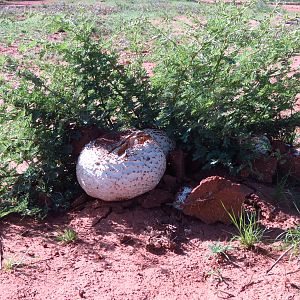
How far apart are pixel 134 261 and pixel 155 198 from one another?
24.4 inches

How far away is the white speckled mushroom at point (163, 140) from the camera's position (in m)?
4.00

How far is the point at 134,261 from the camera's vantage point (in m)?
3.25

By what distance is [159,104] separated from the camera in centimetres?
412

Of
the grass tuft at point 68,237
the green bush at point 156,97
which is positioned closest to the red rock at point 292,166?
the green bush at point 156,97

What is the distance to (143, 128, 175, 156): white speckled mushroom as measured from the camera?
4.00m

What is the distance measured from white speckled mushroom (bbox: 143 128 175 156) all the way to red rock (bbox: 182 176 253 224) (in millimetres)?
516

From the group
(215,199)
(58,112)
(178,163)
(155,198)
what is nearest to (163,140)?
(178,163)

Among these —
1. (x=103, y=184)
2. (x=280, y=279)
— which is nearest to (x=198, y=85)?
(x=103, y=184)

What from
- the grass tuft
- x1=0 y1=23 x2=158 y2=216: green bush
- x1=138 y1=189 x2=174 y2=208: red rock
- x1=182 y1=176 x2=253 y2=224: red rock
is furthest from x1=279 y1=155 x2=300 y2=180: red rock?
the grass tuft

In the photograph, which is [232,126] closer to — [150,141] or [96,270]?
[150,141]

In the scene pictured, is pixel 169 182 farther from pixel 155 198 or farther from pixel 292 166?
pixel 292 166

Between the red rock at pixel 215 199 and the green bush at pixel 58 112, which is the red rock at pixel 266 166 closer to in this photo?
the red rock at pixel 215 199

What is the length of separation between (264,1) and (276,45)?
393mm

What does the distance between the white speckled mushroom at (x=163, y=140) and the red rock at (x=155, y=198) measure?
343mm
